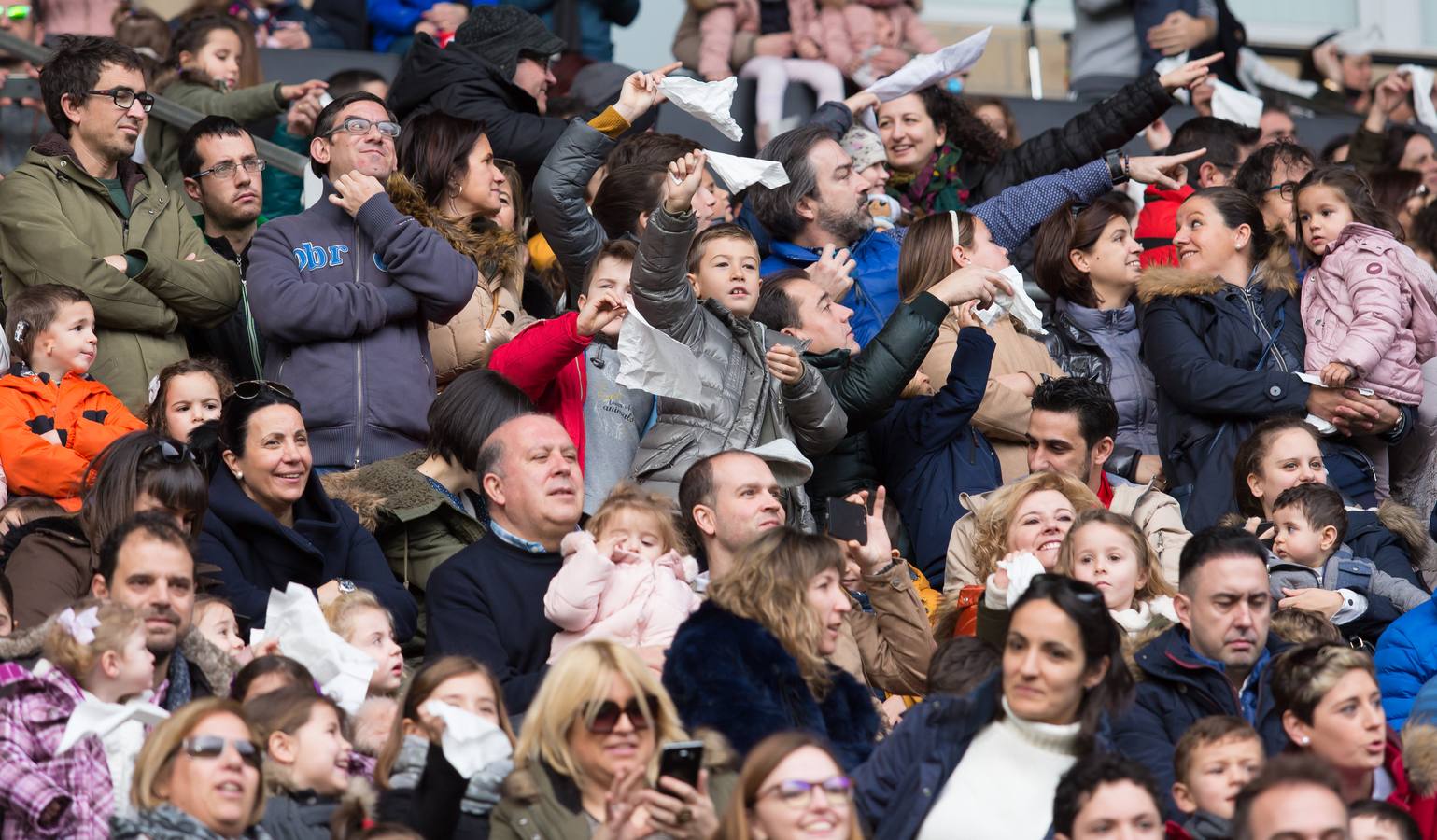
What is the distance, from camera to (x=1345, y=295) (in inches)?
361

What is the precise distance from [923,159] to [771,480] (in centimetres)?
371

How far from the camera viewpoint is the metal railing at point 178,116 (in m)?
9.76

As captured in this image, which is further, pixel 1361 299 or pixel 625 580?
pixel 1361 299

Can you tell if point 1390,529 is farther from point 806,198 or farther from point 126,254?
point 126,254

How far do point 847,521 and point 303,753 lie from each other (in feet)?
6.55

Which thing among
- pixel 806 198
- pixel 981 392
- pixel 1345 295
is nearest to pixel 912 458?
pixel 981 392

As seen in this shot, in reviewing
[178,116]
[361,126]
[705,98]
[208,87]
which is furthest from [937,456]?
[208,87]

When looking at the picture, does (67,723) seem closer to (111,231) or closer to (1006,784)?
(1006,784)

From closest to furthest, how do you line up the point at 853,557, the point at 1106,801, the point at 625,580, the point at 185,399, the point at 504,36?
the point at 1106,801 → the point at 625,580 → the point at 853,557 → the point at 185,399 → the point at 504,36

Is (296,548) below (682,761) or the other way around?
below

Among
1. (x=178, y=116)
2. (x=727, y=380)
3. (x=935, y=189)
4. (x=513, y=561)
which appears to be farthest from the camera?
(x=935, y=189)

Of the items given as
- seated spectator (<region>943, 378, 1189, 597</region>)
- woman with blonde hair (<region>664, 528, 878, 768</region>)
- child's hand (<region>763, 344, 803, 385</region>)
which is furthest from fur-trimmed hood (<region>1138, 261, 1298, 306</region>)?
woman with blonde hair (<region>664, 528, 878, 768</region>)

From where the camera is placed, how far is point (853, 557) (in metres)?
7.14

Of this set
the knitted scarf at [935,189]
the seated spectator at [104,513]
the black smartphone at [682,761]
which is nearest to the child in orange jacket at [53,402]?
the seated spectator at [104,513]
